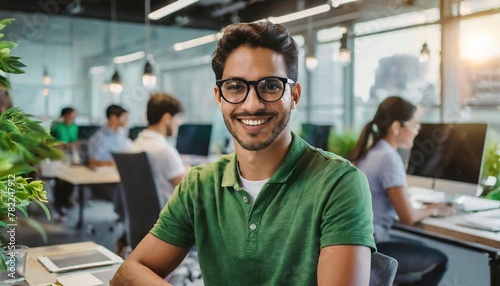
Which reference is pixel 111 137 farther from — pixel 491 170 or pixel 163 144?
pixel 491 170

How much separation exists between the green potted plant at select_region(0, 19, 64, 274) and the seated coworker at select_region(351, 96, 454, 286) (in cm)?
219

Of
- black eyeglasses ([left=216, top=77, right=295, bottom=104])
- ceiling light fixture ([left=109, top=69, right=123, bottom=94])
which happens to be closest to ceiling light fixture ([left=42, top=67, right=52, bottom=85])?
ceiling light fixture ([left=109, top=69, right=123, bottom=94])

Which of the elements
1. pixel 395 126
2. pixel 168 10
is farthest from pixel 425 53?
pixel 168 10

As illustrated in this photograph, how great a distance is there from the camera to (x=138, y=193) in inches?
123

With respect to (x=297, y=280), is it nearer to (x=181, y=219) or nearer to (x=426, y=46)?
(x=181, y=219)

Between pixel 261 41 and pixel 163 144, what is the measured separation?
85.9 inches

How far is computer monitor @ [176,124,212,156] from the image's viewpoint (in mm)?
5422

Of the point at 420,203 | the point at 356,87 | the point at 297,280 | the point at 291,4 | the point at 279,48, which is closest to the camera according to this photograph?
the point at 297,280

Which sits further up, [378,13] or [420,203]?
[378,13]

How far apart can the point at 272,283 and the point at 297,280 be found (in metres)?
0.07

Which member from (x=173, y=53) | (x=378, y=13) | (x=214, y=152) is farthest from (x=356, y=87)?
(x=173, y=53)

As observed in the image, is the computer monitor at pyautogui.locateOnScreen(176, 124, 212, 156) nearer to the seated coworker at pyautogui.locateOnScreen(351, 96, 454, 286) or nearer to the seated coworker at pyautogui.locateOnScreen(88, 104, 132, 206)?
the seated coworker at pyautogui.locateOnScreen(88, 104, 132, 206)

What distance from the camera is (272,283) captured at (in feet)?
4.79

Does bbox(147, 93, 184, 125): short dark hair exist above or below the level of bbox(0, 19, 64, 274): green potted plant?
above
